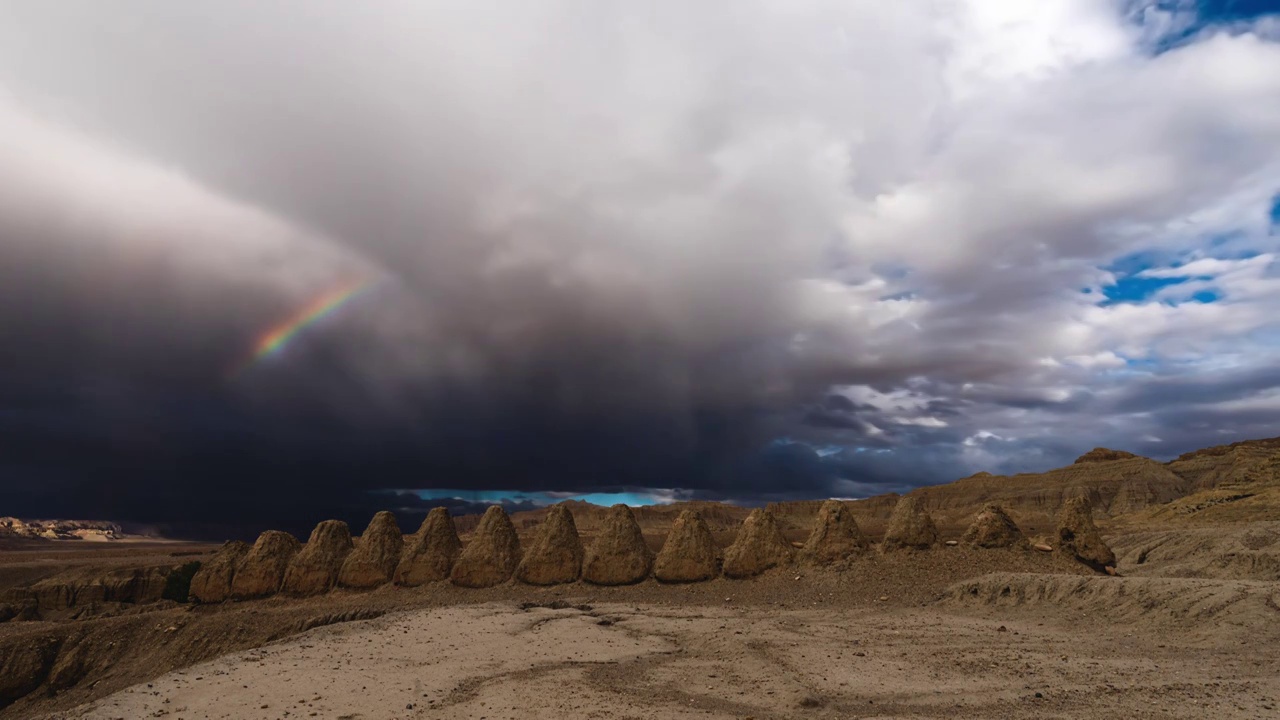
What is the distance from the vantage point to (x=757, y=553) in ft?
108

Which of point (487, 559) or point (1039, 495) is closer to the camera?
point (487, 559)

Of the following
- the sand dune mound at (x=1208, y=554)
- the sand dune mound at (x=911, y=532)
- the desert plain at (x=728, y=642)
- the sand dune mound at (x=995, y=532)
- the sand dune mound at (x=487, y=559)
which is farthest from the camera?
the sand dune mound at (x=487, y=559)

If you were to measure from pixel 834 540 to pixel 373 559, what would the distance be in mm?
24473

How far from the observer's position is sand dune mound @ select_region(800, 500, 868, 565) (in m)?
31.9

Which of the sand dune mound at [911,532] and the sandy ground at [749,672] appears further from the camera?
the sand dune mound at [911,532]

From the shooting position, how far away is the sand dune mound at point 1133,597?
19234mm

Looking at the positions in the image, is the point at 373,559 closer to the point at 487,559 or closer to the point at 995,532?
the point at 487,559

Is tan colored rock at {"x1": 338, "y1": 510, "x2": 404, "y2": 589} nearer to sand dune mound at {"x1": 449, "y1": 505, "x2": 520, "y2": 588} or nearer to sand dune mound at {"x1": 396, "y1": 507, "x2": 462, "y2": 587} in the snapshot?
sand dune mound at {"x1": 396, "y1": 507, "x2": 462, "y2": 587}

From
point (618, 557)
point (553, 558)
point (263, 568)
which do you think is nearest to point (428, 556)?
point (553, 558)

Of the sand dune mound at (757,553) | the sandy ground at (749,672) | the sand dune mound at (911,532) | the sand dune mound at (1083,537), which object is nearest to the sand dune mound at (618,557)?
the sand dune mound at (757,553)

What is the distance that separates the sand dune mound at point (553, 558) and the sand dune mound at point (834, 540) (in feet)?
38.9

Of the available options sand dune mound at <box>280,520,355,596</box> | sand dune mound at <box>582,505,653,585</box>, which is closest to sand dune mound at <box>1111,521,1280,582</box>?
sand dune mound at <box>582,505,653,585</box>

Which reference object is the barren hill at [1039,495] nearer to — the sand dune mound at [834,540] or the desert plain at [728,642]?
the sand dune mound at [834,540]

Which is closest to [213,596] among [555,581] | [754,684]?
[555,581]
